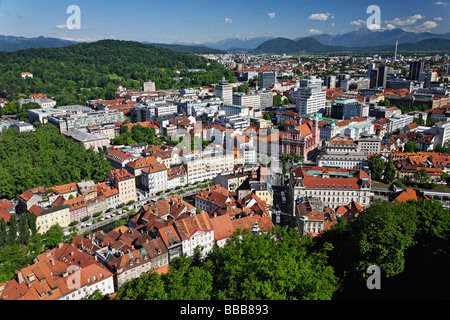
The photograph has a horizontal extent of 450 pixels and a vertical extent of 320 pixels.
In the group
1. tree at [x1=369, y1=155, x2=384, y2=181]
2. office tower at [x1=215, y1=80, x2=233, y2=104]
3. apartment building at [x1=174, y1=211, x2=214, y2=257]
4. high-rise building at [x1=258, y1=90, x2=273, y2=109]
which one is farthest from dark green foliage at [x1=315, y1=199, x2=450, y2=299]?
office tower at [x1=215, y1=80, x2=233, y2=104]

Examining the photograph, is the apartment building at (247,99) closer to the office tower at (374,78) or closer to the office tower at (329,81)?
the office tower at (329,81)

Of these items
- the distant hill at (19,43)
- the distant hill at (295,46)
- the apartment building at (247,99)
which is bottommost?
the apartment building at (247,99)

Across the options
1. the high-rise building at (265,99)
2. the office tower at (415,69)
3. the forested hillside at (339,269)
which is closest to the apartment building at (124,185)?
the forested hillside at (339,269)

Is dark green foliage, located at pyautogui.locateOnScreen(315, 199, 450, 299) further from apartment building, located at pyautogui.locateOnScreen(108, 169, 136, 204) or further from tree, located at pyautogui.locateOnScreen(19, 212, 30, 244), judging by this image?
apartment building, located at pyautogui.locateOnScreen(108, 169, 136, 204)

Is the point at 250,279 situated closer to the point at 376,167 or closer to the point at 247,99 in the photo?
the point at 376,167

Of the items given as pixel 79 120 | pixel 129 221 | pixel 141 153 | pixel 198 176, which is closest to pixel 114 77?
pixel 79 120
